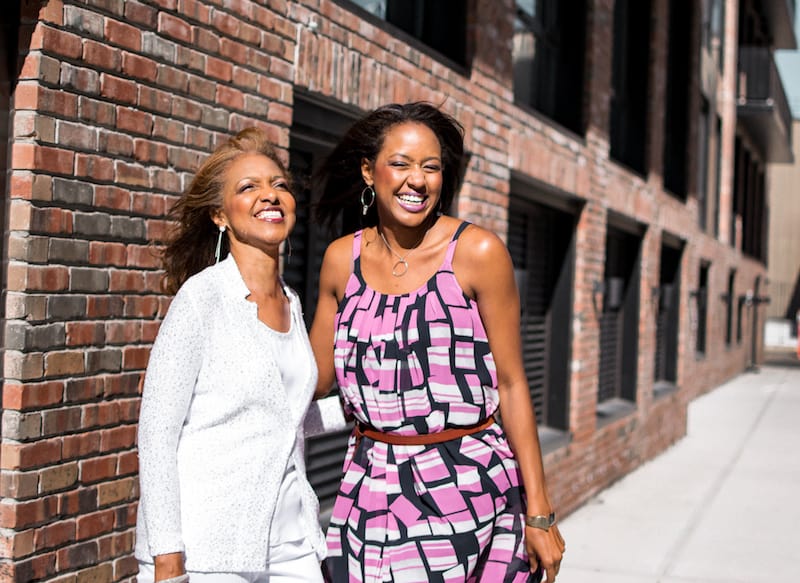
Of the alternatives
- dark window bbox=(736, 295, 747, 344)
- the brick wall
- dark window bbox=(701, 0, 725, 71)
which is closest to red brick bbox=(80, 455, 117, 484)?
the brick wall

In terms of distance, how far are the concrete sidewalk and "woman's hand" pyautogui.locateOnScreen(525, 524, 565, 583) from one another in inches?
129

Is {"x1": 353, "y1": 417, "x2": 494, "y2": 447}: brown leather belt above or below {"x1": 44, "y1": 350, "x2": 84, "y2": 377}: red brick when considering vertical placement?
below

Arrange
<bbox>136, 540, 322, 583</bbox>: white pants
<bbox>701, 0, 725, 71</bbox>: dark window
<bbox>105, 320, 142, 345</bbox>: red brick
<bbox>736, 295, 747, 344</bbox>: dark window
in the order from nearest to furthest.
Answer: <bbox>136, 540, 322, 583</bbox>: white pants → <bbox>105, 320, 142, 345</bbox>: red brick → <bbox>701, 0, 725, 71</bbox>: dark window → <bbox>736, 295, 747, 344</bbox>: dark window

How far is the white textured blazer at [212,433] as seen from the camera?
2156mm

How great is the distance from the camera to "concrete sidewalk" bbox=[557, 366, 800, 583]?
611cm

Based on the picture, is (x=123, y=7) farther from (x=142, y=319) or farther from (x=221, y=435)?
(x=221, y=435)

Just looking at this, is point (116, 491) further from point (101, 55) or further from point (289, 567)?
point (101, 55)

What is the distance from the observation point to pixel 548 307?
812cm

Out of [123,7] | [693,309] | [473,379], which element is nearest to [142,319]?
[123,7]

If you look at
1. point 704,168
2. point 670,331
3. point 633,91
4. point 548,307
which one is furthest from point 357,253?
point 704,168

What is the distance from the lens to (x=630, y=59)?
10.2 m

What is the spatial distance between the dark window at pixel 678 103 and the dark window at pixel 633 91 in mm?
1851

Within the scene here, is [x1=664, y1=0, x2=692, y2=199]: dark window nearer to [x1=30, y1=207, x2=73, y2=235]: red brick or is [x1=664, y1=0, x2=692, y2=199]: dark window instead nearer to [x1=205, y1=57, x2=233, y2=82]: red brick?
[x1=205, y1=57, x2=233, y2=82]: red brick

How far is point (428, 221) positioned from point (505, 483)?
745mm
